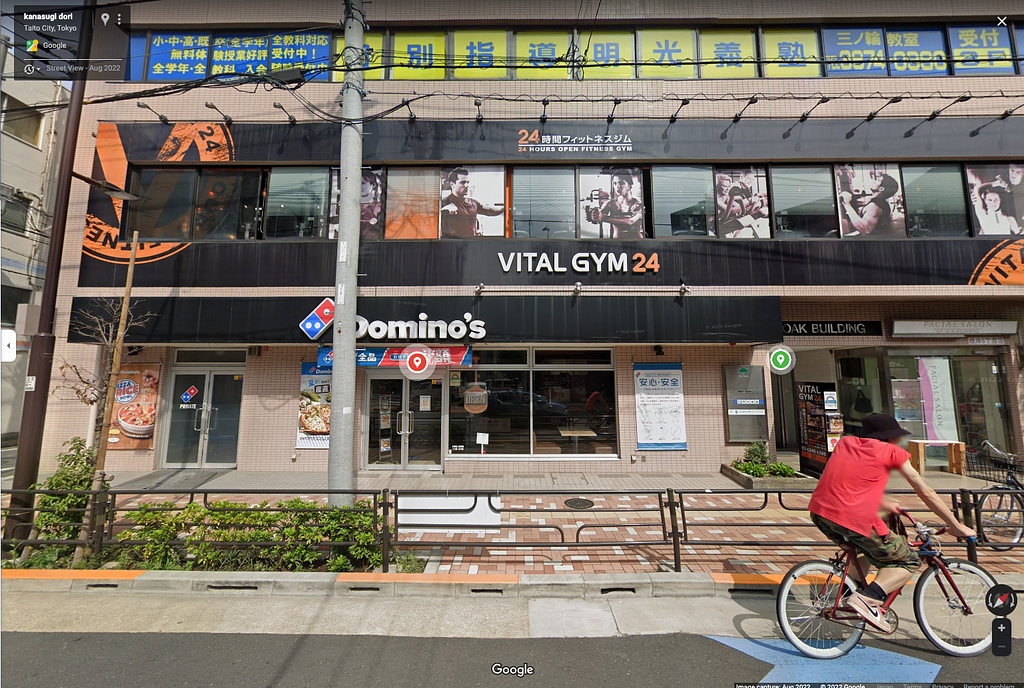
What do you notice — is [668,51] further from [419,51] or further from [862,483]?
[862,483]

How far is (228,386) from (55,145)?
12560 mm

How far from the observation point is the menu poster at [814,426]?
8484mm

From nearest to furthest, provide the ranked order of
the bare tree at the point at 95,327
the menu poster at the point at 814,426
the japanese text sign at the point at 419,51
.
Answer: the menu poster at the point at 814,426, the bare tree at the point at 95,327, the japanese text sign at the point at 419,51

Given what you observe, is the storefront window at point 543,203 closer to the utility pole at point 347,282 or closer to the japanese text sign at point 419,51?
the japanese text sign at point 419,51

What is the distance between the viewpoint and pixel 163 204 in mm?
10180

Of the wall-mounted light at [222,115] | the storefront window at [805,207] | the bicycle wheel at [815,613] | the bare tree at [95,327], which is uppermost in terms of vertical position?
the wall-mounted light at [222,115]

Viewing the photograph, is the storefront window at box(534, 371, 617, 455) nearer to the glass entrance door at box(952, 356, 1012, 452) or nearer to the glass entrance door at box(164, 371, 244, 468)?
the glass entrance door at box(164, 371, 244, 468)

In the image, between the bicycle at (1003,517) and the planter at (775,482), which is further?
the planter at (775,482)

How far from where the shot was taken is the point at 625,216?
10125mm

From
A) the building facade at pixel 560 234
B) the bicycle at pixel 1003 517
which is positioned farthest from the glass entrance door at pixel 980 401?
the bicycle at pixel 1003 517

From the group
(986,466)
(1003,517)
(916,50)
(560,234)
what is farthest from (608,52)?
(986,466)

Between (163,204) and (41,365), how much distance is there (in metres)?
5.84

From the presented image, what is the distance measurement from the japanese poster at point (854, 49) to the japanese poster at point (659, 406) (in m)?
8.31

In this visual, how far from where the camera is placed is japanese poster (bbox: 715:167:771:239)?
32.9ft
